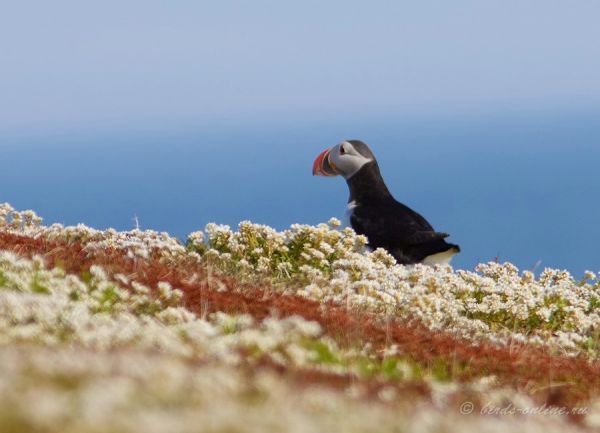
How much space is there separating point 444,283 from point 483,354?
5.71 m

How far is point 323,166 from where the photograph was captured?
23.2m

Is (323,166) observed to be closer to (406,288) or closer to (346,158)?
(346,158)

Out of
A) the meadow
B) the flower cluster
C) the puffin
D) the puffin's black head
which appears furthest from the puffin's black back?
the flower cluster

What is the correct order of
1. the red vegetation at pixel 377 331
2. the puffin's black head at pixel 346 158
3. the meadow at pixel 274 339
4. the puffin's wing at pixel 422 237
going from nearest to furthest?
the meadow at pixel 274 339 < the red vegetation at pixel 377 331 < the puffin's wing at pixel 422 237 < the puffin's black head at pixel 346 158

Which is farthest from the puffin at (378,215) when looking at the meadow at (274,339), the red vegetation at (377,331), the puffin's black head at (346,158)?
the red vegetation at (377,331)

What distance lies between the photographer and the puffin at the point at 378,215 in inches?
773

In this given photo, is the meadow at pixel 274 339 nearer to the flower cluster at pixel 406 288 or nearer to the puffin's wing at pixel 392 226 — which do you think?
the flower cluster at pixel 406 288

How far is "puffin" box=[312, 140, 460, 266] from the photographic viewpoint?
1964 cm

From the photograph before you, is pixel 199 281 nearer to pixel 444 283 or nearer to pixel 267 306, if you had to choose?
pixel 267 306

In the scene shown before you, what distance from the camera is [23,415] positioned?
359cm

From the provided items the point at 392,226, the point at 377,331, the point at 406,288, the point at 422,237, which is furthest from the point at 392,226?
the point at 377,331

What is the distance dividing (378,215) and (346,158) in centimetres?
239

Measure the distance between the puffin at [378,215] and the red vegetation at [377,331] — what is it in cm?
744

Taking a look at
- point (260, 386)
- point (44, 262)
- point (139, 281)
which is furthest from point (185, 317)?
point (260, 386)
